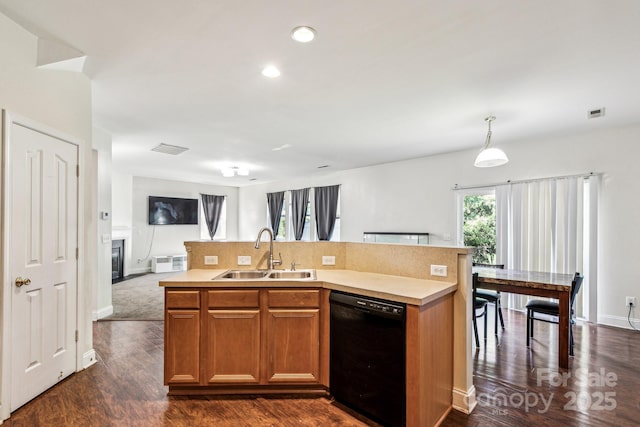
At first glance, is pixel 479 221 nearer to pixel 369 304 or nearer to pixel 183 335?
pixel 369 304

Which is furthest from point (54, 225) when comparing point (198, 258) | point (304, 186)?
point (304, 186)

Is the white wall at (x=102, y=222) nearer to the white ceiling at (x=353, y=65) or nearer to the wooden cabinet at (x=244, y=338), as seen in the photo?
the white ceiling at (x=353, y=65)

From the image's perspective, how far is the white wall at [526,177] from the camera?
4.02m

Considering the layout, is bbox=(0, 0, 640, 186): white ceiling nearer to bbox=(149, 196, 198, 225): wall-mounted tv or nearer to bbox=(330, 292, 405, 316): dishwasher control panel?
bbox=(330, 292, 405, 316): dishwasher control panel

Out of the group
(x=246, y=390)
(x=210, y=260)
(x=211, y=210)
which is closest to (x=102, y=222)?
(x=210, y=260)

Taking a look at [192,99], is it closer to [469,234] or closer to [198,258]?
[198,258]

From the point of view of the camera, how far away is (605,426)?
2066 millimetres

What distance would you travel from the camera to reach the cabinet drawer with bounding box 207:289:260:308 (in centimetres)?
242

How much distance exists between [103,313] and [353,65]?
15.1ft

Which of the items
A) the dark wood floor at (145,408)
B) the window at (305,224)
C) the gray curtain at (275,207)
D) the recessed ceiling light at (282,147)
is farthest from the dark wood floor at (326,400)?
the gray curtain at (275,207)

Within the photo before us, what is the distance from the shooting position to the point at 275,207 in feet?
30.1

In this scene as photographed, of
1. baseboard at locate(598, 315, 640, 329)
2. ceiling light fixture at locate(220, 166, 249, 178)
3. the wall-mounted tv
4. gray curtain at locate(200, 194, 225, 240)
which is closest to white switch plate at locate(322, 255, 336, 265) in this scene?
baseboard at locate(598, 315, 640, 329)

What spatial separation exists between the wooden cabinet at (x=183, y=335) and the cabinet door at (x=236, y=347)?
0.40 ft

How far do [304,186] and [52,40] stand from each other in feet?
20.9
